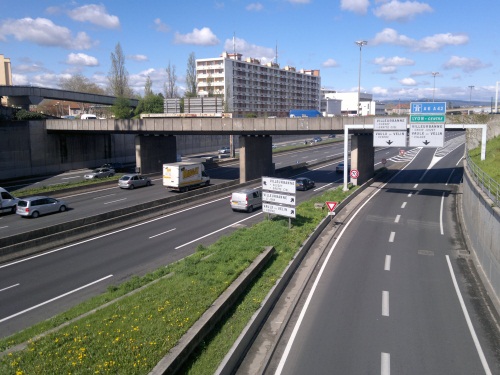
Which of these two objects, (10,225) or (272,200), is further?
(10,225)

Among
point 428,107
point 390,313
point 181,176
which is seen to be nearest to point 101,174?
point 181,176

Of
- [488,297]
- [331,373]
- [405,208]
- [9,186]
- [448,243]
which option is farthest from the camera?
[9,186]

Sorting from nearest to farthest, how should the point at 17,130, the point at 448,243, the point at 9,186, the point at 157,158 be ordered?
the point at 448,243 < the point at 9,186 < the point at 17,130 < the point at 157,158

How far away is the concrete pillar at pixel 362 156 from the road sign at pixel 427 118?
9401mm

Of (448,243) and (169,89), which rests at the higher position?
(169,89)

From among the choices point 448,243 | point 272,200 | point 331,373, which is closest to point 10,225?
point 272,200

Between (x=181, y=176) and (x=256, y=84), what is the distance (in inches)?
4142

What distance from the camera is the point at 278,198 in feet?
87.7

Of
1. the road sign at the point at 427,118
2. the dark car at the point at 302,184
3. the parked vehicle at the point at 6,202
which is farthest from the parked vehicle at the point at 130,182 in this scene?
the road sign at the point at 427,118

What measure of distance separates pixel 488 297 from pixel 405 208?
18994 millimetres

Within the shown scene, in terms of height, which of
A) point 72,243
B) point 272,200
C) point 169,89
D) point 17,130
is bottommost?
point 72,243

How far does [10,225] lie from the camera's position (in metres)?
30.4

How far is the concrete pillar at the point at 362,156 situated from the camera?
1834 inches

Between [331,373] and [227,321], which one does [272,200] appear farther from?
[331,373]
